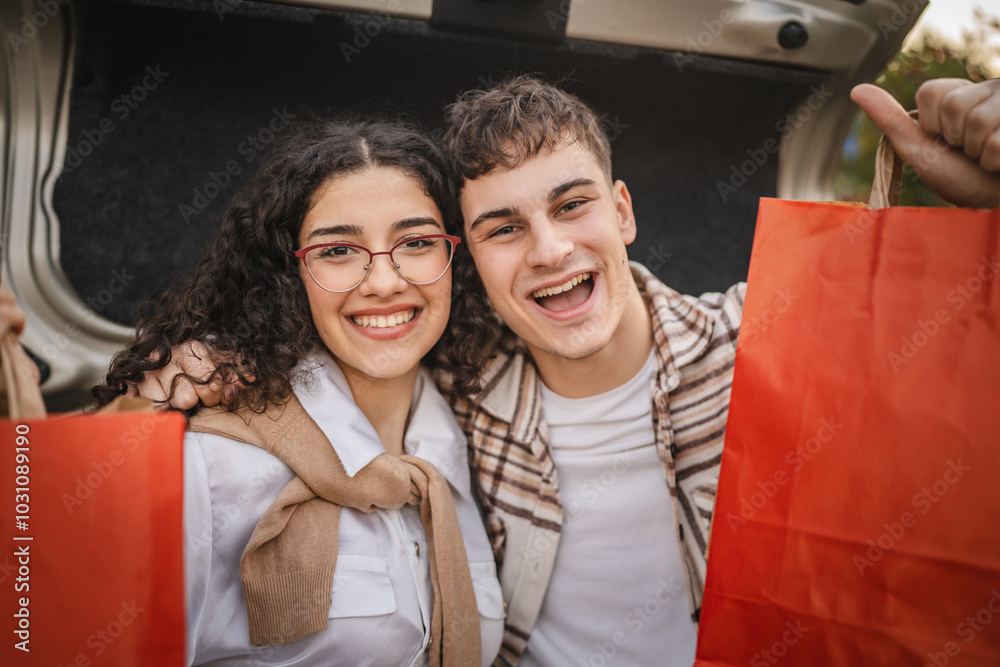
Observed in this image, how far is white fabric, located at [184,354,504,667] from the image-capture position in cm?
146

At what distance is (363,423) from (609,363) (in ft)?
2.35

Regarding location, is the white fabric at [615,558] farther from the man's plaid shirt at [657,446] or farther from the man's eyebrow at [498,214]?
the man's eyebrow at [498,214]

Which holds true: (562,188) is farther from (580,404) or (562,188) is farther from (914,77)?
(914,77)

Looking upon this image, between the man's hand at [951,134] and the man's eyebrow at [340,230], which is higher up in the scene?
the man's hand at [951,134]

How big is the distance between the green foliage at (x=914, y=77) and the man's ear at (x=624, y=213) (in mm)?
3259

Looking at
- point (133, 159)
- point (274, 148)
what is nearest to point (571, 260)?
point (274, 148)

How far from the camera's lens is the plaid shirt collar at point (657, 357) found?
178 centimetres

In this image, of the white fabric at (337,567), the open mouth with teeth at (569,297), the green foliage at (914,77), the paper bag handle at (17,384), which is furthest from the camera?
the green foliage at (914,77)

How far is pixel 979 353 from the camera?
3.45 feet

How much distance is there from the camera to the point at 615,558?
1796mm

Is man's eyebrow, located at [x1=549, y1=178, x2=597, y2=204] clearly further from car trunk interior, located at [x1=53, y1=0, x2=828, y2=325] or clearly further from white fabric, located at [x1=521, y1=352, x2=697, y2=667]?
white fabric, located at [x1=521, y1=352, x2=697, y2=667]

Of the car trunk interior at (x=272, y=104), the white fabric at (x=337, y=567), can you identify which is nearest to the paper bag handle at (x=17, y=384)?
the white fabric at (x=337, y=567)

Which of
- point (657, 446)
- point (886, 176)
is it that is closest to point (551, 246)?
point (657, 446)

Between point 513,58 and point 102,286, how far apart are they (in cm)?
141
